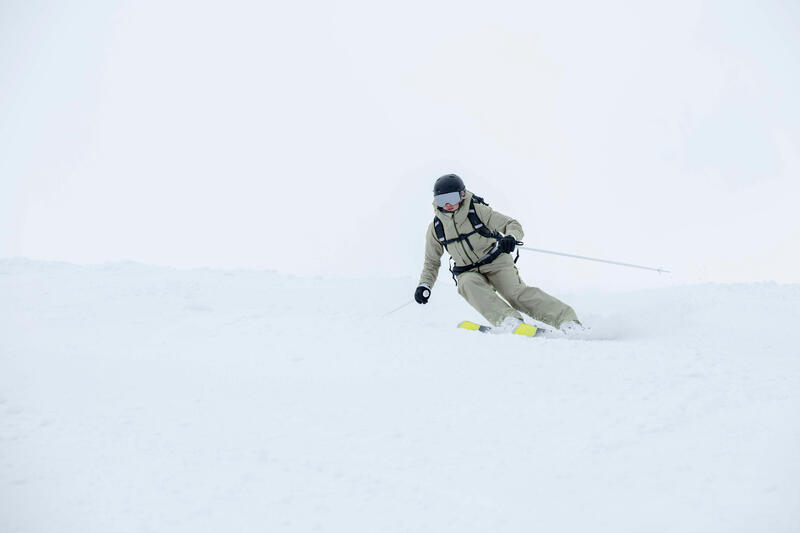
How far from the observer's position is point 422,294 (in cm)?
664

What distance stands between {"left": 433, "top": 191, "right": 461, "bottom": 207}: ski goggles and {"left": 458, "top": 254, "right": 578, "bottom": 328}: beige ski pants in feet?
2.67

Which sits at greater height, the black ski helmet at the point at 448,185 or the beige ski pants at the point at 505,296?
the black ski helmet at the point at 448,185

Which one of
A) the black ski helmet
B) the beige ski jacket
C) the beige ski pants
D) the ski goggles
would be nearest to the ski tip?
the beige ski pants

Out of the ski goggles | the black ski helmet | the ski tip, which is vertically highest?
the black ski helmet

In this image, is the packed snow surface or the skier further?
the skier

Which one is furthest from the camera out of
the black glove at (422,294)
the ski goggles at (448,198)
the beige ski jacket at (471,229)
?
the black glove at (422,294)

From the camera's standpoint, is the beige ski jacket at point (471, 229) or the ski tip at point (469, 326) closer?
the ski tip at point (469, 326)

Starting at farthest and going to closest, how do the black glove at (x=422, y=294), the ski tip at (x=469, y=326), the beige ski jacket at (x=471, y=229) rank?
the black glove at (x=422, y=294) < the beige ski jacket at (x=471, y=229) < the ski tip at (x=469, y=326)

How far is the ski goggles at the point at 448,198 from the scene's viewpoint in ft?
20.0

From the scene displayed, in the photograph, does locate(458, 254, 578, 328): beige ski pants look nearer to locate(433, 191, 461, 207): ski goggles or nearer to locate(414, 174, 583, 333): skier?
locate(414, 174, 583, 333): skier

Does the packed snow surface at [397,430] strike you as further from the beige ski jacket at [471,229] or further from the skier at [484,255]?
the beige ski jacket at [471,229]

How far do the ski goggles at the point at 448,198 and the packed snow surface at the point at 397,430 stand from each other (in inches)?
59.6

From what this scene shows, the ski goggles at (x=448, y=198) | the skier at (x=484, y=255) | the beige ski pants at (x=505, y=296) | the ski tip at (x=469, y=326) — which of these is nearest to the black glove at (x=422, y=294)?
the skier at (x=484, y=255)

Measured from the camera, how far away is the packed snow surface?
2.29m
